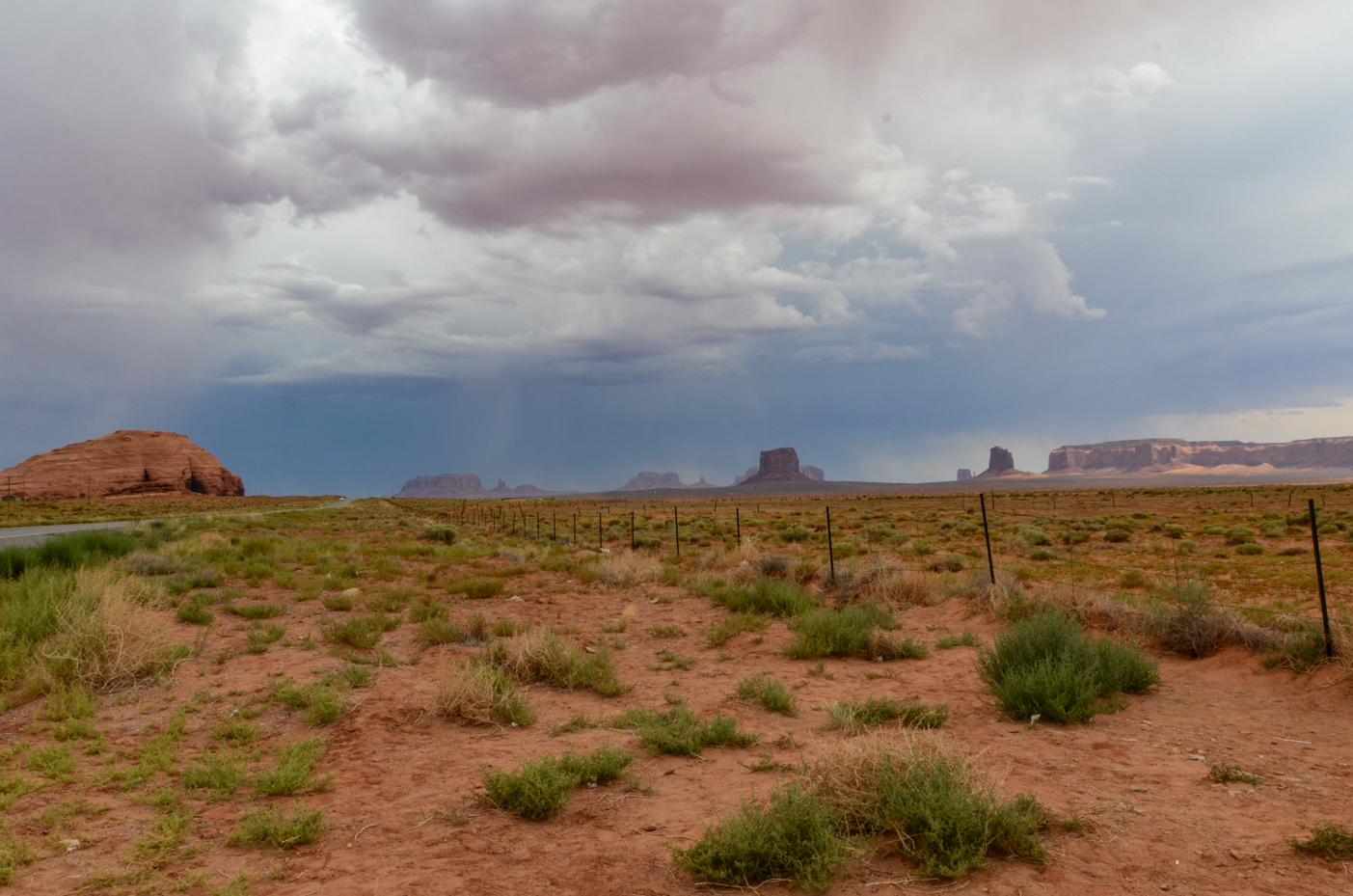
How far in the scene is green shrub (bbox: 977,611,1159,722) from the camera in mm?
7559

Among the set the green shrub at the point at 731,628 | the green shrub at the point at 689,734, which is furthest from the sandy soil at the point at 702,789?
the green shrub at the point at 731,628

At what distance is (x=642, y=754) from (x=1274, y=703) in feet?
24.0

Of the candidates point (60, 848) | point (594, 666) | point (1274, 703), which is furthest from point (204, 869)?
point (1274, 703)

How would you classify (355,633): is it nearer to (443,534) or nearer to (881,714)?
(881,714)

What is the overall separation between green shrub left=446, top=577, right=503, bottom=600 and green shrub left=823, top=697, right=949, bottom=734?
35.2 feet

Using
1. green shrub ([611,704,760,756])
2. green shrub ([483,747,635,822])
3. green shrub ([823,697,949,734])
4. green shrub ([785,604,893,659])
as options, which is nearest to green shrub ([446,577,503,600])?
green shrub ([785,604,893,659])

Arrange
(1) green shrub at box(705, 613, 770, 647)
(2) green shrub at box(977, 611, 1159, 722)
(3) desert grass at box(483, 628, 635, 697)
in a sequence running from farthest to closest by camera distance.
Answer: (1) green shrub at box(705, 613, 770, 647) < (3) desert grass at box(483, 628, 635, 697) < (2) green shrub at box(977, 611, 1159, 722)

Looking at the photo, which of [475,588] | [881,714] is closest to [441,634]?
[475,588]

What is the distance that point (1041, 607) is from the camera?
36.8 ft

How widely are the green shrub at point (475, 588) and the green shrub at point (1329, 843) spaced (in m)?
14.7

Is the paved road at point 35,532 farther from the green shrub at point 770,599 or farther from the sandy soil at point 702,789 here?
the green shrub at point 770,599

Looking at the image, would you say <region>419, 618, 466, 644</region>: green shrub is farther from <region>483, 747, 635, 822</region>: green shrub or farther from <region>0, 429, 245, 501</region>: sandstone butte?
<region>0, 429, 245, 501</region>: sandstone butte

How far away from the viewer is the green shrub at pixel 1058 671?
7559mm

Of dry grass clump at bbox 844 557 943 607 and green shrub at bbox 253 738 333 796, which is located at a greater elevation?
green shrub at bbox 253 738 333 796
